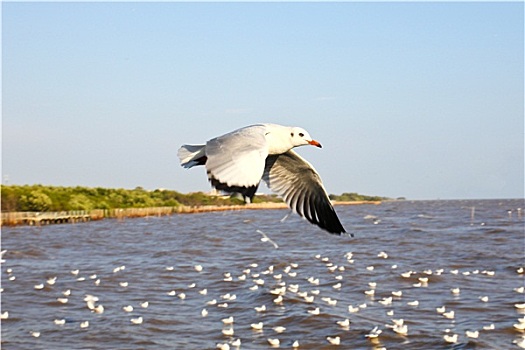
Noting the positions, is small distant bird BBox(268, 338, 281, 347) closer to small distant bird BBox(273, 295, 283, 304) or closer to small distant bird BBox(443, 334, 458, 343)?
small distant bird BBox(443, 334, 458, 343)

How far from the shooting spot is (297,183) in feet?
18.1

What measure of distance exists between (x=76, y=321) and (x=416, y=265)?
50.9ft

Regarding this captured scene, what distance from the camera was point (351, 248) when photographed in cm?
3762

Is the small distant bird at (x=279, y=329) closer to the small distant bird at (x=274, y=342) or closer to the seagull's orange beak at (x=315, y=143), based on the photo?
the small distant bird at (x=274, y=342)

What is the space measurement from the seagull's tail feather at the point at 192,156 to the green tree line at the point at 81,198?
41.2 m

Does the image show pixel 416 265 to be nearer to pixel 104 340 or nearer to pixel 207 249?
pixel 207 249

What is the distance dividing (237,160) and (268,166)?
2.00m

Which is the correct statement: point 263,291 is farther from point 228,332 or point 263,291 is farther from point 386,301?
point 228,332

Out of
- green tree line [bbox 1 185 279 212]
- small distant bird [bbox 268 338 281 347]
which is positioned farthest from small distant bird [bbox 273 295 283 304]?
green tree line [bbox 1 185 279 212]

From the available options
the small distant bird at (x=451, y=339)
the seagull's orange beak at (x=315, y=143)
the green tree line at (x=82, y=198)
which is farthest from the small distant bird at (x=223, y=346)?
the green tree line at (x=82, y=198)

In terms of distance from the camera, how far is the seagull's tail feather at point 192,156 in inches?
166

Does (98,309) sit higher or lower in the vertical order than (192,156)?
lower

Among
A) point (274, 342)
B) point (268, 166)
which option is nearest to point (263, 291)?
point (274, 342)

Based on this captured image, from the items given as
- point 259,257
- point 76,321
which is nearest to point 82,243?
point 259,257
